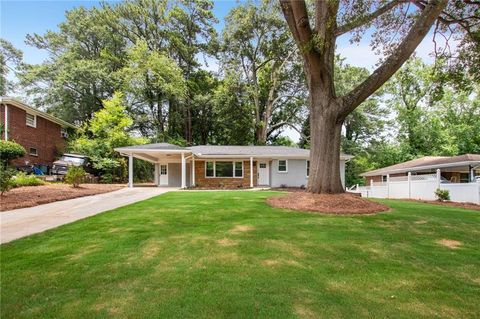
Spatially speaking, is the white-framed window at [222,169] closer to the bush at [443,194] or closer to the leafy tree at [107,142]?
the leafy tree at [107,142]

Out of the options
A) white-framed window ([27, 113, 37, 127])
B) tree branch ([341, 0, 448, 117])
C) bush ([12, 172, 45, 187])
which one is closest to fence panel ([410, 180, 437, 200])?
tree branch ([341, 0, 448, 117])

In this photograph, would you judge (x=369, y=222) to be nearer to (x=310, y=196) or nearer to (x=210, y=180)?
(x=310, y=196)

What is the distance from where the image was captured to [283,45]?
109 ft

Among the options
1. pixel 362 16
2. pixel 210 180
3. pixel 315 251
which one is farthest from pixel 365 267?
pixel 210 180

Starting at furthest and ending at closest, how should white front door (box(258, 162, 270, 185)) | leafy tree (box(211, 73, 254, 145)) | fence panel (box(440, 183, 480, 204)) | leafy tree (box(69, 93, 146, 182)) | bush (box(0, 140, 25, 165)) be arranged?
1. leafy tree (box(211, 73, 254, 145))
2. leafy tree (box(69, 93, 146, 182))
3. white front door (box(258, 162, 270, 185))
4. bush (box(0, 140, 25, 165))
5. fence panel (box(440, 183, 480, 204))

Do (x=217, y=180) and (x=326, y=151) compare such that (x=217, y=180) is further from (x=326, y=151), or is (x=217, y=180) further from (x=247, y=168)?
(x=326, y=151)

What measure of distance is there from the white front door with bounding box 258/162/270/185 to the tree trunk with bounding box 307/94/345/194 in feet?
41.3

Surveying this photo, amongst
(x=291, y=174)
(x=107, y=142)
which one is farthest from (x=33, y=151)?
(x=291, y=174)

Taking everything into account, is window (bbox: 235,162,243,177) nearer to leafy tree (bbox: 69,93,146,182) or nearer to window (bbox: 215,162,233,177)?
window (bbox: 215,162,233,177)

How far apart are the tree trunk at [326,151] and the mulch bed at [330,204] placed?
0.58 metres

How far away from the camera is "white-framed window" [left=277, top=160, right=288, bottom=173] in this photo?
2248 centimetres

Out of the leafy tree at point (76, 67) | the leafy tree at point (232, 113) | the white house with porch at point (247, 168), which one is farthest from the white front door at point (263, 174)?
the leafy tree at point (76, 67)

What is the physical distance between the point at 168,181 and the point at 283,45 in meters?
20.2

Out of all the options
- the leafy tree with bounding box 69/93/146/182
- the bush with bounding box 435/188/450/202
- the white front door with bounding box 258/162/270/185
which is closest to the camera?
the bush with bounding box 435/188/450/202
